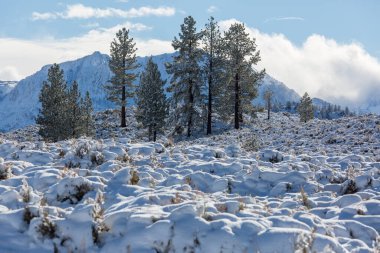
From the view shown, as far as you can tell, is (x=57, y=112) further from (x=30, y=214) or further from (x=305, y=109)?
(x=305, y=109)

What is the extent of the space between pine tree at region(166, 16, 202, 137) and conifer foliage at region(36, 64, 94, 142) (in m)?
10.7

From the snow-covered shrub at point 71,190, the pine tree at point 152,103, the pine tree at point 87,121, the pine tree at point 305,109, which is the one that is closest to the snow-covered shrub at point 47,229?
the snow-covered shrub at point 71,190

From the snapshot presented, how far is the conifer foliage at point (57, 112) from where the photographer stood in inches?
1464

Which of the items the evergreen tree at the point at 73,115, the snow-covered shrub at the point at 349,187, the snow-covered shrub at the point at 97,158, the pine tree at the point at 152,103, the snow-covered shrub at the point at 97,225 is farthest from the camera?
the evergreen tree at the point at 73,115

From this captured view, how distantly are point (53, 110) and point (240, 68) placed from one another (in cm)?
1915

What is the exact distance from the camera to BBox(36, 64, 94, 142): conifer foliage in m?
37.2

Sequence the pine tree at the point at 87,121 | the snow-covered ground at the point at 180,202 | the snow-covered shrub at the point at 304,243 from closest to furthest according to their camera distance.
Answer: the snow-covered shrub at the point at 304,243 → the snow-covered ground at the point at 180,202 → the pine tree at the point at 87,121

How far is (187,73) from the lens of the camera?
38969mm

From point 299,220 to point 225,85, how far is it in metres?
34.2

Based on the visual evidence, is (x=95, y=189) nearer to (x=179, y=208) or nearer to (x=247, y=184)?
(x=179, y=208)

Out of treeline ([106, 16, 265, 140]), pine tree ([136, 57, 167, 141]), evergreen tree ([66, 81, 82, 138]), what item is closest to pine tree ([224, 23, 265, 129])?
treeline ([106, 16, 265, 140])

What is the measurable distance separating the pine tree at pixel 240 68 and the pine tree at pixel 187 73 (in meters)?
3.20

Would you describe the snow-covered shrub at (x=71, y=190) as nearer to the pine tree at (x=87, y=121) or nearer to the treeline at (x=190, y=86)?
the treeline at (x=190, y=86)

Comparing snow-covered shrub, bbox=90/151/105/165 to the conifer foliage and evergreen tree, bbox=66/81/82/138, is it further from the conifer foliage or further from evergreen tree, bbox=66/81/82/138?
evergreen tree, bbox=66/81/82/138
